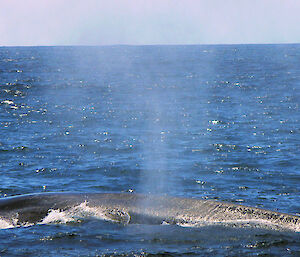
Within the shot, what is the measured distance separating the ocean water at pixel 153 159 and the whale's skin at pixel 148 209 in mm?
342

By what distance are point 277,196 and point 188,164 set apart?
738 cm

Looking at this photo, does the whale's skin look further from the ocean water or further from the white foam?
the ocean water

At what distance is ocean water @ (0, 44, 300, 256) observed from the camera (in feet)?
48.8

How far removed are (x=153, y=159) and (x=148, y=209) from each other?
14264 mm

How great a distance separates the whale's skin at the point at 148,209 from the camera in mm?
15492

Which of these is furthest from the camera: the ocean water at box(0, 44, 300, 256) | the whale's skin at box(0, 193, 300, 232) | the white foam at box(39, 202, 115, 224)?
the white foam at box(39, 202, 115, 224)

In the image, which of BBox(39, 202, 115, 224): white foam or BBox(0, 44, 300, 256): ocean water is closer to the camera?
BBox(0, 44, 300, 256): ocean water

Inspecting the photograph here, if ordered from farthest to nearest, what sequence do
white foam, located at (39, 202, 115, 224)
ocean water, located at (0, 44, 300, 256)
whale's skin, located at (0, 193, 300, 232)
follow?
1. white foam, located at (39, 202, 115, 224)
2. whale's skin, located at (0, 193, 300, 232)
3. ocean water, located at (0, 44, 300, 256)

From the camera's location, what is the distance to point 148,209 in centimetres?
1608

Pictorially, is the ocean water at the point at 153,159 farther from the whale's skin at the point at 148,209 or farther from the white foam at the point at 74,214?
the whale's skin at the point at 148,209

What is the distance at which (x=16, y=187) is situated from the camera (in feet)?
76.0

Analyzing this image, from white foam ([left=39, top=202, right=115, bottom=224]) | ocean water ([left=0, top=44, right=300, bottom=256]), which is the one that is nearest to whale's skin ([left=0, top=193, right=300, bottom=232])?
white foam ([left=39, top=202, right=115, bottom=224])

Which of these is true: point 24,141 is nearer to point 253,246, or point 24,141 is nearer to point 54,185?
point 54,185

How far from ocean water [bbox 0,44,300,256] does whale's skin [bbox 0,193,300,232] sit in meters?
0.34
